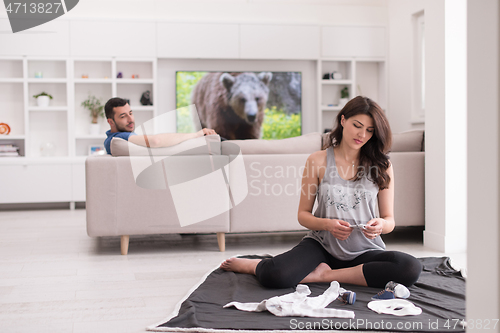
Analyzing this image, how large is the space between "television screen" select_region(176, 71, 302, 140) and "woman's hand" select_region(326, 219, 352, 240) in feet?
14.0

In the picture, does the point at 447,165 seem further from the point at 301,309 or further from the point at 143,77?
the point at 143,77

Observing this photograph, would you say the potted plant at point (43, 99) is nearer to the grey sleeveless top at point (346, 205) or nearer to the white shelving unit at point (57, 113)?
the white shelving unit at point (57, 113)

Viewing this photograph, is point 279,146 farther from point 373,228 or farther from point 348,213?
point 373,228

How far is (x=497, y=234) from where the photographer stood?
0.76 m

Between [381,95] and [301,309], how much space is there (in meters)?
5.22

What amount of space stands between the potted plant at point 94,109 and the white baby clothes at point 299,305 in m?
4.48

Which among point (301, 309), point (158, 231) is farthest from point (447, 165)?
point (158, 231)

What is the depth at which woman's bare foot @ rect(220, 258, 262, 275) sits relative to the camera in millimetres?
2320

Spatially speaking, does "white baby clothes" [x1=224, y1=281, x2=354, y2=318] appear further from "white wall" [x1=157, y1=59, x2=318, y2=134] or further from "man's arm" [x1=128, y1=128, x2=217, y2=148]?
"white wall" [x1=157, y1=59, x2=318, y2=134]

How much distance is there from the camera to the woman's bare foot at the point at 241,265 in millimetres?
2320

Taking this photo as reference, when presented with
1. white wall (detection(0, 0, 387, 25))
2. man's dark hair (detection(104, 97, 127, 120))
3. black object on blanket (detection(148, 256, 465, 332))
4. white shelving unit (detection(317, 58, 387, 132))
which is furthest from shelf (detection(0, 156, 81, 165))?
black object on blanket (detection(148, 256, 465, 332))

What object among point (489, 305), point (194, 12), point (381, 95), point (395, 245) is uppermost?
point (194, 12)

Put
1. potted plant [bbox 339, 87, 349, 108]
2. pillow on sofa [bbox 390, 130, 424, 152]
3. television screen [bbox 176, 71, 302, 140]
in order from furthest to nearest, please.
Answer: potted plant [bbox 339, 87, 349, 108], television screen [bbox 176, 71, 302, 140], pillow on sofa [bbox 390, 130, 424, 152]

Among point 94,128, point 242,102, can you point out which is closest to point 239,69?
point 242,102
